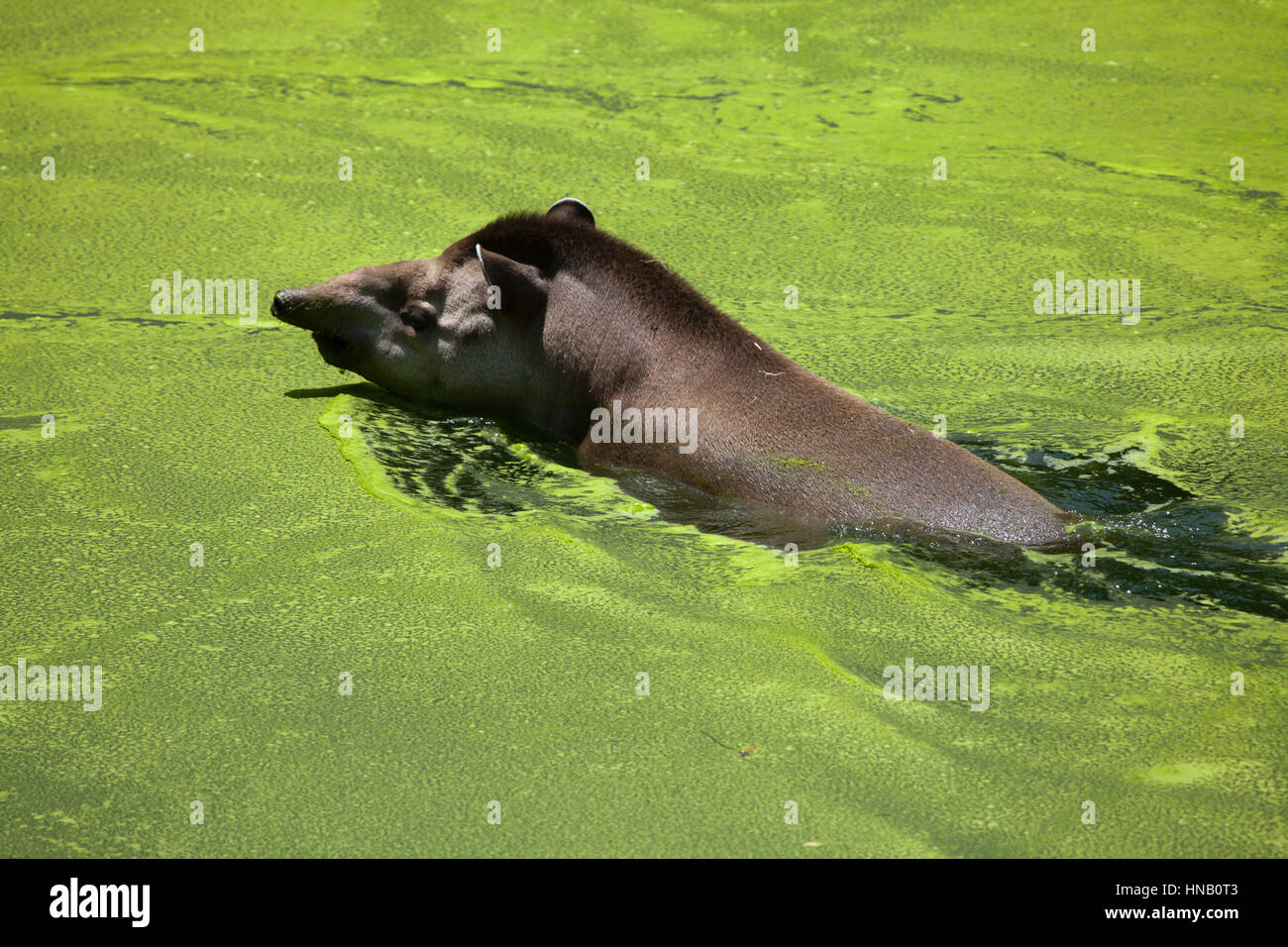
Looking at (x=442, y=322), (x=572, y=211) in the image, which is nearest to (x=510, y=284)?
(x=442, y=322)

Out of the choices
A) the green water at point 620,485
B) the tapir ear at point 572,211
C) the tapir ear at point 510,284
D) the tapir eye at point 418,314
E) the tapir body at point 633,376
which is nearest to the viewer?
the green water at point 620,485

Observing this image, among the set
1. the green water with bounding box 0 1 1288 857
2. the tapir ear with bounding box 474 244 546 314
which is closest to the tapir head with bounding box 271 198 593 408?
the tapir ear with bounding box 474 244 546 314

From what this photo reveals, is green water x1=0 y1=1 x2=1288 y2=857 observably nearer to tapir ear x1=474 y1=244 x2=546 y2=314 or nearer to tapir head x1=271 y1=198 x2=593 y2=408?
tapir head x1=271 y1=198 x2=593 y2=408

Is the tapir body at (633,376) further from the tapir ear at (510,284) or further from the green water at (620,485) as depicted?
the green water at (620,485)

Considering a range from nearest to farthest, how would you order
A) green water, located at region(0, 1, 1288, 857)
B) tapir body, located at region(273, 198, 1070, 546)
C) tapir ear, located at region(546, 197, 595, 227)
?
1. green water, located at region(0, 1, 1288, 857)
2. tapir body, located at region(273, 198, 1070, 546)
3. tapir ear, located at region(546, 197, 595, 227)

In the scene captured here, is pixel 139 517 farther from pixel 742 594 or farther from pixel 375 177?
pixel 375 177

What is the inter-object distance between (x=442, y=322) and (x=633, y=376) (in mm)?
822

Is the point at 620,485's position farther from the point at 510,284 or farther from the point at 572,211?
the point at 572,211

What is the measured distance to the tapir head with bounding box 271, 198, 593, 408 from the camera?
194 inches

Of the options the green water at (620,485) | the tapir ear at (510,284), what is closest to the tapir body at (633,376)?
the tapir ear at (510,284)

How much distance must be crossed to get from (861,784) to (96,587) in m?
2.29

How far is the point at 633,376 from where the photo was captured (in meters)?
4.77

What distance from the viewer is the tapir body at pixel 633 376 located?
167 inches

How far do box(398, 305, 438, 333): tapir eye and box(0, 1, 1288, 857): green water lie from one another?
0.36m
